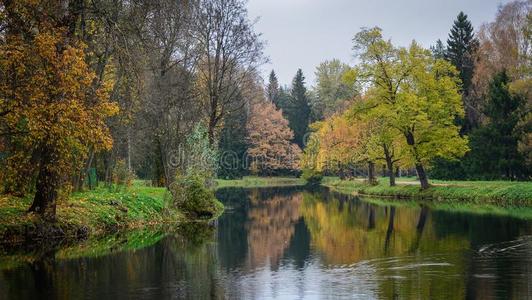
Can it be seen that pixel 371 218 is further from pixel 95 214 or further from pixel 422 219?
pixel 95 214

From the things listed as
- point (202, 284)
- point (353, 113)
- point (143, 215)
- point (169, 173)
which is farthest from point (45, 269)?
point (353, 113)

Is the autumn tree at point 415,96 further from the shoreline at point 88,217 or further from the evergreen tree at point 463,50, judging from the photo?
the shoreline at point 88,217

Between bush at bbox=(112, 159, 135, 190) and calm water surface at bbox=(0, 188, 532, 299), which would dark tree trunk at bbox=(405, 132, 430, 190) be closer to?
calm water surface at bbox=(0, 188, 532, 299)

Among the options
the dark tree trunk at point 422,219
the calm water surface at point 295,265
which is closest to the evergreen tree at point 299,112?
the dark tree trunk at point 422,219

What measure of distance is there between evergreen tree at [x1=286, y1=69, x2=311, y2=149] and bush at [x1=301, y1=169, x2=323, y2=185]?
37.7ft

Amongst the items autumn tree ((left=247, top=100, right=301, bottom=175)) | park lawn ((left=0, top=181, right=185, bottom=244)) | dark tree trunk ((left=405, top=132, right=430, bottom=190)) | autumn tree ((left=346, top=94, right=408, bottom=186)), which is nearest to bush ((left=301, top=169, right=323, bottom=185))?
autumn tree ((left=247, top=100, right=301, bottom=175))

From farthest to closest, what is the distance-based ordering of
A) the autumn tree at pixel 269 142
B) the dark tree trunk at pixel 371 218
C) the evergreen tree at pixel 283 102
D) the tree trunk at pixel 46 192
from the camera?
the evergreen tree at pixel 283 102, the autumn tree at pixel 269 142, the dark tree trunk at pixel 371 218, the tree trunk at pixel 46 192

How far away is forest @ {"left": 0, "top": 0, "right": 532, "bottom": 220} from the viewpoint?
17094 millimetres

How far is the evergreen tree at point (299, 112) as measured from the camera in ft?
297

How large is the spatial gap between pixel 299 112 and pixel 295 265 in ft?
251

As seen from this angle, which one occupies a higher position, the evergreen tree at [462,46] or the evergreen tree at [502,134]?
the evergreen tree at [462,46]

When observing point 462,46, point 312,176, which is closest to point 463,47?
point 462,46

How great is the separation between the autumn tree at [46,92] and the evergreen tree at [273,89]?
81.1 metres

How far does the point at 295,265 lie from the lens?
49.9 ft
